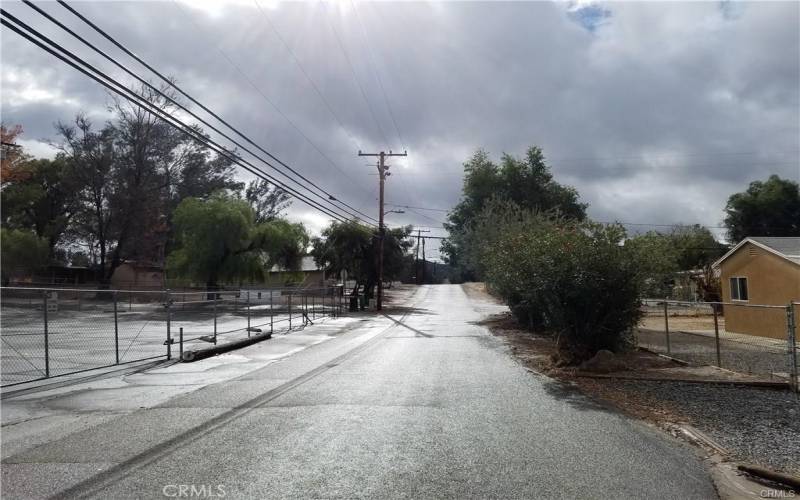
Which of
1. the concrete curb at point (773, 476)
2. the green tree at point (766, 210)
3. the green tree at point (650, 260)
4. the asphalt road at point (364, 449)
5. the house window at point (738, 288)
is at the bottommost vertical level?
the concrete curb at point (773, 476)

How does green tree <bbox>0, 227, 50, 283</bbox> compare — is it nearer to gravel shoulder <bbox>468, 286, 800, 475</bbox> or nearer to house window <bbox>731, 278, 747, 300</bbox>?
gravel shoulder <bbox>468, 286, 800, 475</bbox>

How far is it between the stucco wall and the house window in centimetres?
21

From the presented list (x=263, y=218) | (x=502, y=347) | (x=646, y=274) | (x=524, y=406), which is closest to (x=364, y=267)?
(x=263, y=218)

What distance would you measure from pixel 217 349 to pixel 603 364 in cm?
954

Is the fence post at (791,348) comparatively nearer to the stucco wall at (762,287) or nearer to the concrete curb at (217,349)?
the stucco wall at (762,287)

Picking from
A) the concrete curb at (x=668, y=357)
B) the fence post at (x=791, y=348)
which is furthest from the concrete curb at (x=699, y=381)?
the concrete curb at (x=668, y=357)

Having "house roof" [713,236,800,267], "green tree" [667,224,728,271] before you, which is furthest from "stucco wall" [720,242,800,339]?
"green tree" [667,224,728,271]

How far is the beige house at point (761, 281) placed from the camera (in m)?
20.0

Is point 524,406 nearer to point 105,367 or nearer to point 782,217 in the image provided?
point 105,367

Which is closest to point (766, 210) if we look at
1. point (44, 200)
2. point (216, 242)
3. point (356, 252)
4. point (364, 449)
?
point (356, 252)

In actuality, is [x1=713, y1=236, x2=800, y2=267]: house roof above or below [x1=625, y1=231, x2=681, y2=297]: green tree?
above

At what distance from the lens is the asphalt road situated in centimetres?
543

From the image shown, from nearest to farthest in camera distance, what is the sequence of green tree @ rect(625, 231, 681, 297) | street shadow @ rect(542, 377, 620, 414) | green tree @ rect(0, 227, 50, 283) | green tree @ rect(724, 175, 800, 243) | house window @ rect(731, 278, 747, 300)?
street shadow @ rect(542, 377, 620, 414)
green tree @ rect(625, 231, 681, 297)
house window @ rect(731, 278, 747, 300)
green tree @ rect(0, 227, 50, 283)
green tree @ rect(724, 175, 800, 243)

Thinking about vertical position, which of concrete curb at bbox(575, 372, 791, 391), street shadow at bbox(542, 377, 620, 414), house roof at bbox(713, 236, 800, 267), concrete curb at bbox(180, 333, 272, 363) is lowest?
street shadow at bbox(542, 377, 620, 414)
